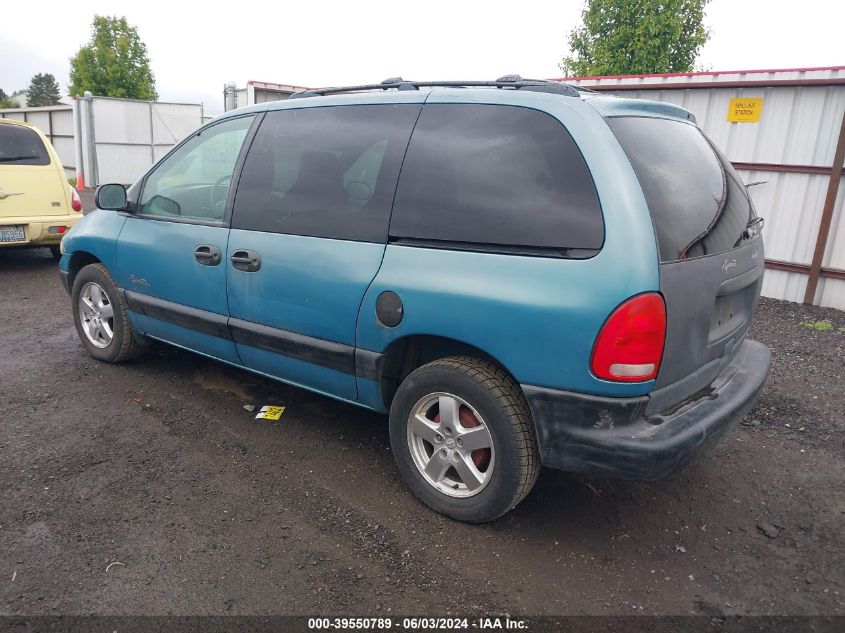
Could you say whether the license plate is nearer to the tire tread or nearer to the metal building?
the metal building

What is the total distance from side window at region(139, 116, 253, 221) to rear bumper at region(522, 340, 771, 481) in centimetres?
225

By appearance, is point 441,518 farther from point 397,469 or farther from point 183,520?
point 183,520

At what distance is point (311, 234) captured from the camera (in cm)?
329

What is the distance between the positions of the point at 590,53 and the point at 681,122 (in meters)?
22.1

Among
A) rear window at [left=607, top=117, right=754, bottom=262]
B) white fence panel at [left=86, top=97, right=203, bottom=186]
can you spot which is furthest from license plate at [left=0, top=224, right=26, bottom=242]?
white fence panel at [left=86, top=97, right=203, bottom=186]

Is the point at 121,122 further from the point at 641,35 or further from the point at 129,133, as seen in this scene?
the point at 641,35

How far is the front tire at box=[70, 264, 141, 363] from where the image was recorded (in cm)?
457

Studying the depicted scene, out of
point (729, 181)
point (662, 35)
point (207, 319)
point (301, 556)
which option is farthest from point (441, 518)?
point (662, 35)

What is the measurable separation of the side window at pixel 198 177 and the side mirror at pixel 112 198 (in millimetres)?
137

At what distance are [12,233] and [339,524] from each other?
6.47m

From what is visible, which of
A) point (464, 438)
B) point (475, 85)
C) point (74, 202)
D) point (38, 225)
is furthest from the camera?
point (74, 202)

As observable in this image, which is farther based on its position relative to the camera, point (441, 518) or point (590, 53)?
point (590, 53)

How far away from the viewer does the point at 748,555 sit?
9.27ft

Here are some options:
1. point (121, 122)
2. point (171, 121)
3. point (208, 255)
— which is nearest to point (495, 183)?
point (208, 255)
